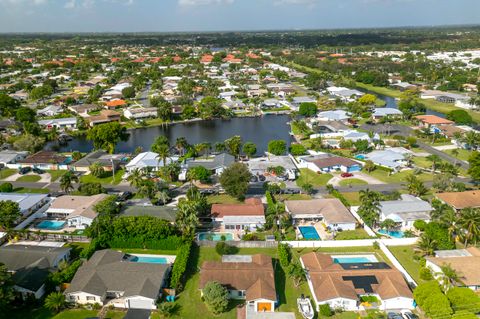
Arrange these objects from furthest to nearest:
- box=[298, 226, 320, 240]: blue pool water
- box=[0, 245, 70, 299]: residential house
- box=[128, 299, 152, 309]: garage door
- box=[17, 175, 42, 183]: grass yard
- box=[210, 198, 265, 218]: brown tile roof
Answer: box=[17, 175, 42, 183]: grass yard
box=[210, 198, 265, 218]: brown tile roof
box=[298, 226, 320, 240]: blue pool water
box=[0, 245, 70, 299]: residential house
box=[128, 299, 152, 309]: garage door

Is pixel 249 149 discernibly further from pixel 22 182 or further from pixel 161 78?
pixel 161 78

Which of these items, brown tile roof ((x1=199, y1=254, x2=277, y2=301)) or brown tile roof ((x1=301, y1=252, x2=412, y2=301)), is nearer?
brown tile roof ((x1=301, y1=252, x2=412, y2=301))

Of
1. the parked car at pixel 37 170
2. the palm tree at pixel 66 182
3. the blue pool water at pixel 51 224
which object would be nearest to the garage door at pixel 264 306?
the blue pool water at pixel 51 224

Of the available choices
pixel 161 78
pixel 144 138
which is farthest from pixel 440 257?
pixel 161 78

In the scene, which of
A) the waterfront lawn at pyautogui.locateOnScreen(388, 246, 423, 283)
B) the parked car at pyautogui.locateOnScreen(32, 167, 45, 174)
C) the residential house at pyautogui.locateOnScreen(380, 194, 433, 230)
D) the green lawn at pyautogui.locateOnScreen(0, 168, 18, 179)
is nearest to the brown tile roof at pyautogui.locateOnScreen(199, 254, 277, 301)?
the waterfront lawn at pyautogui.locateOnScreen(388, 246, 423, 283)

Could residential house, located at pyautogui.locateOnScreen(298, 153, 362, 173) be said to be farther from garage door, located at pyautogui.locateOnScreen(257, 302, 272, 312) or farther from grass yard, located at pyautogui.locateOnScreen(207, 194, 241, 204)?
Result: garage door, located at pyautogui.locateOnScreen(257, 302, 272, 312)

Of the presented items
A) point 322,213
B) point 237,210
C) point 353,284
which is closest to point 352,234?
point 322,213

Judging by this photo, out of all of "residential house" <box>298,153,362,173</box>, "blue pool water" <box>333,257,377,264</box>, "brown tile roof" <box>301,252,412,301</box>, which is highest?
"residential house" <box>298,153,362,173</box>
